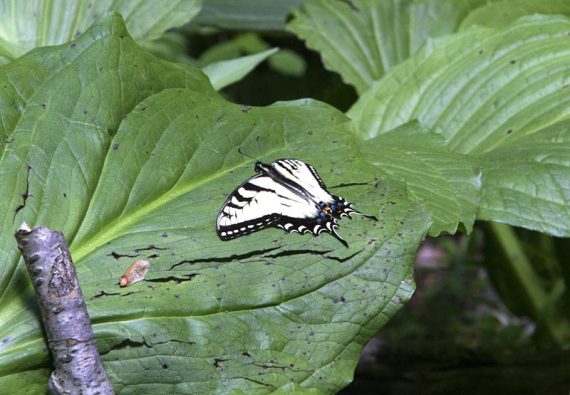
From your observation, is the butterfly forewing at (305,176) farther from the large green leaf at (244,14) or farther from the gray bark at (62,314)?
the large green leaf at (244,14)

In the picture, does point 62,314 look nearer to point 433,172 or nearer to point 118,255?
point 118,255

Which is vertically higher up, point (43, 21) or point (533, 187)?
point (43, 21)

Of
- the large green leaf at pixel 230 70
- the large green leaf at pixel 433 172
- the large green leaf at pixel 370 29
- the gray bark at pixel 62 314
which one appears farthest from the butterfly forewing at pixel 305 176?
the large green leaf at pixel 370 29

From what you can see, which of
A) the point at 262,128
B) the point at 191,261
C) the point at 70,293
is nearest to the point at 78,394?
the point at 70,293

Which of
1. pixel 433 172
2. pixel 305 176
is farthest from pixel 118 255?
pixel 433 172

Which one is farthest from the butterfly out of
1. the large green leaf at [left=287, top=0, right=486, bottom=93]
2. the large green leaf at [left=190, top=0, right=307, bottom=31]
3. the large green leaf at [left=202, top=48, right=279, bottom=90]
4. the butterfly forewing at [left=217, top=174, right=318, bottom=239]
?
the large green leaf at [left=190, top=0, right=307, bottom=31]

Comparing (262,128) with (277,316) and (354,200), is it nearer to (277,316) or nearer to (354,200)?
(354,200)
